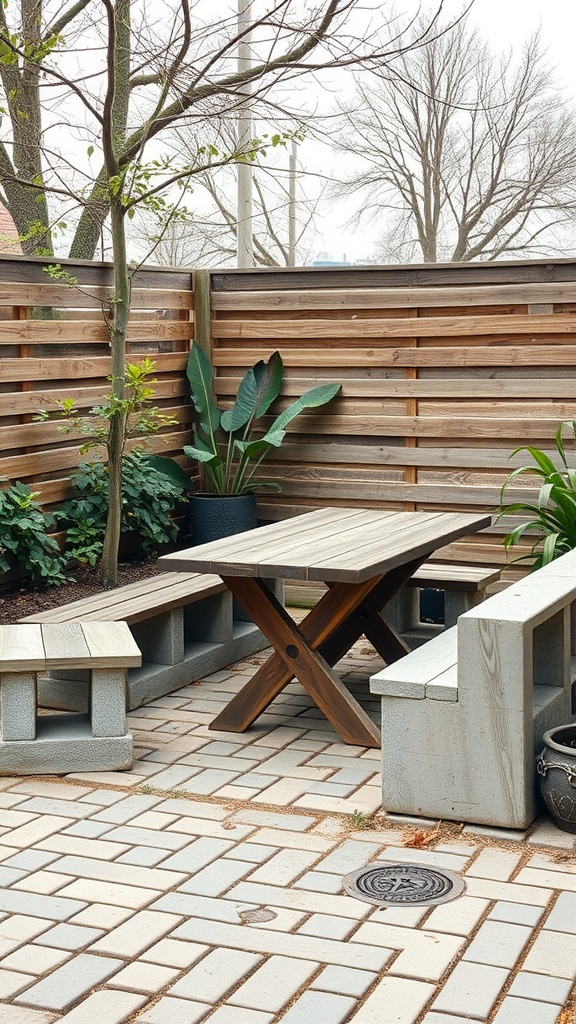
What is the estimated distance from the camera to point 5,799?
4.38 metres

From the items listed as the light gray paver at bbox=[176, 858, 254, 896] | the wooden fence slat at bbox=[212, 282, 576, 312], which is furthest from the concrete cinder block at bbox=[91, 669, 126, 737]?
the wooden fence slat at bbox=[212, 282, 576, 312]

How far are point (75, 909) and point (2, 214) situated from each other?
1932 centimetres

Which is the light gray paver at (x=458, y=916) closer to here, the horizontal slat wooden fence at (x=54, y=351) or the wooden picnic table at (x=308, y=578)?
the wooden picnic table at (x=308, y=578)

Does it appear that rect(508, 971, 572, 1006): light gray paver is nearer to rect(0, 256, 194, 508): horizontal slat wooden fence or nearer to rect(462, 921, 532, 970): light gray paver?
rect(462, 921, 532, 970): light gray paver

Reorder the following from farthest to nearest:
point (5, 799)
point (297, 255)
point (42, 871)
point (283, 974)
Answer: point (297, 255) → point (5, 799) → point (42, 871) → point (283, 974)

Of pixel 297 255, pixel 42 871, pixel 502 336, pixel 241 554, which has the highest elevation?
pixel 297 255

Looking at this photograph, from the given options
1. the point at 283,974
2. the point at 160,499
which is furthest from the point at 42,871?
the point at 160,499

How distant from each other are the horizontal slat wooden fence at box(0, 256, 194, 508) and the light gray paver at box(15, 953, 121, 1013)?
363 cm

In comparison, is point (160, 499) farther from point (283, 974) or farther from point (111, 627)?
point (283, 974)

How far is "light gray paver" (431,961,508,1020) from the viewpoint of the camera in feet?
9.20

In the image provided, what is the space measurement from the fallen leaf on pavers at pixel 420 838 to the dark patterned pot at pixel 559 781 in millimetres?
402

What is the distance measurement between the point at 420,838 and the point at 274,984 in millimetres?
1121

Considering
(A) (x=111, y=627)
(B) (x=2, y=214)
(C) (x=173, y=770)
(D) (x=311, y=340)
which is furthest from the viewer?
(B) (x=2, y=214)

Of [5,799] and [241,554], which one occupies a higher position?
[241,554]
